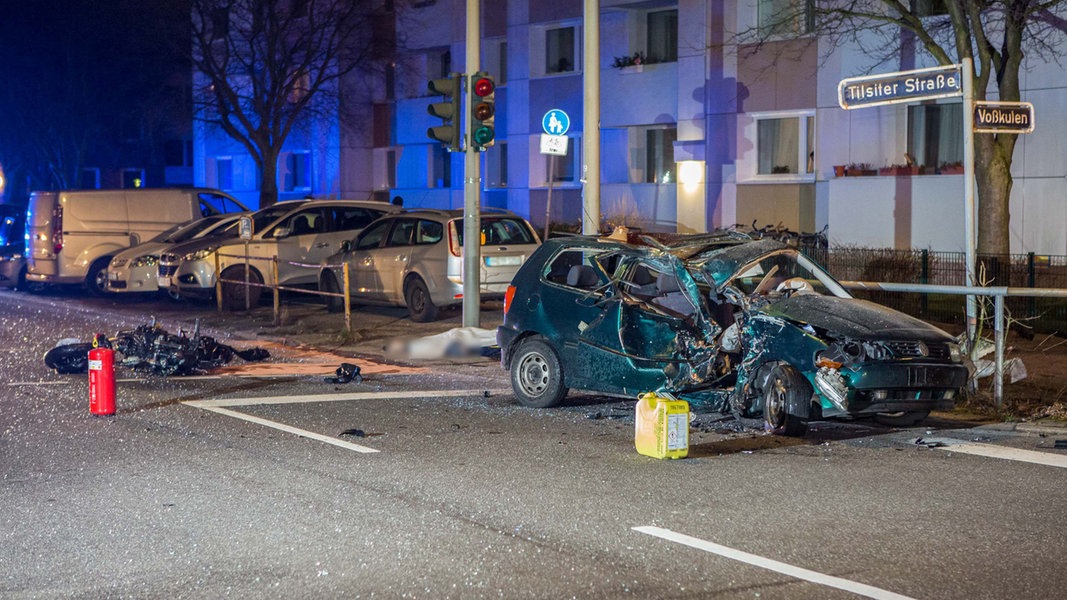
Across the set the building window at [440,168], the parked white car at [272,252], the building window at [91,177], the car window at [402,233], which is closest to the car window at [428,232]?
the car window at [402,233]

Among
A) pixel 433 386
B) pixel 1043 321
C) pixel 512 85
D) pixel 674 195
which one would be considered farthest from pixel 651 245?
pixel 512 85

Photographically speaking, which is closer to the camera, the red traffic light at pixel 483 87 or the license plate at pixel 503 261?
the red traffic light at pixel 483 87

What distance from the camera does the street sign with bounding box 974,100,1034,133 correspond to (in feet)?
36.9

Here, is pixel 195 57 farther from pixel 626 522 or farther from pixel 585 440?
pixel 626 522

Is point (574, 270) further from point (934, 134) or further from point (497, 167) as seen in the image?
point (497, 167)

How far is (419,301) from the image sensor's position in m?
18.8

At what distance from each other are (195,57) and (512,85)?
1191 centimetres

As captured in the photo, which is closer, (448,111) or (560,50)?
(448,111)

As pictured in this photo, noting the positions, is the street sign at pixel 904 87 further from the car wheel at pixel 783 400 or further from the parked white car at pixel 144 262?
the parked white car at pixel 144 262

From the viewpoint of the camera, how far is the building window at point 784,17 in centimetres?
2423

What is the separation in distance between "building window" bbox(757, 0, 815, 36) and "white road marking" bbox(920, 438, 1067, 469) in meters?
14.8

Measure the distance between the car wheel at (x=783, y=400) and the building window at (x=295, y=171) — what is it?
33.6m

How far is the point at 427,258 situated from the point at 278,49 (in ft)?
68.2

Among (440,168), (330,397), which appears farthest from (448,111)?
(440,168)
